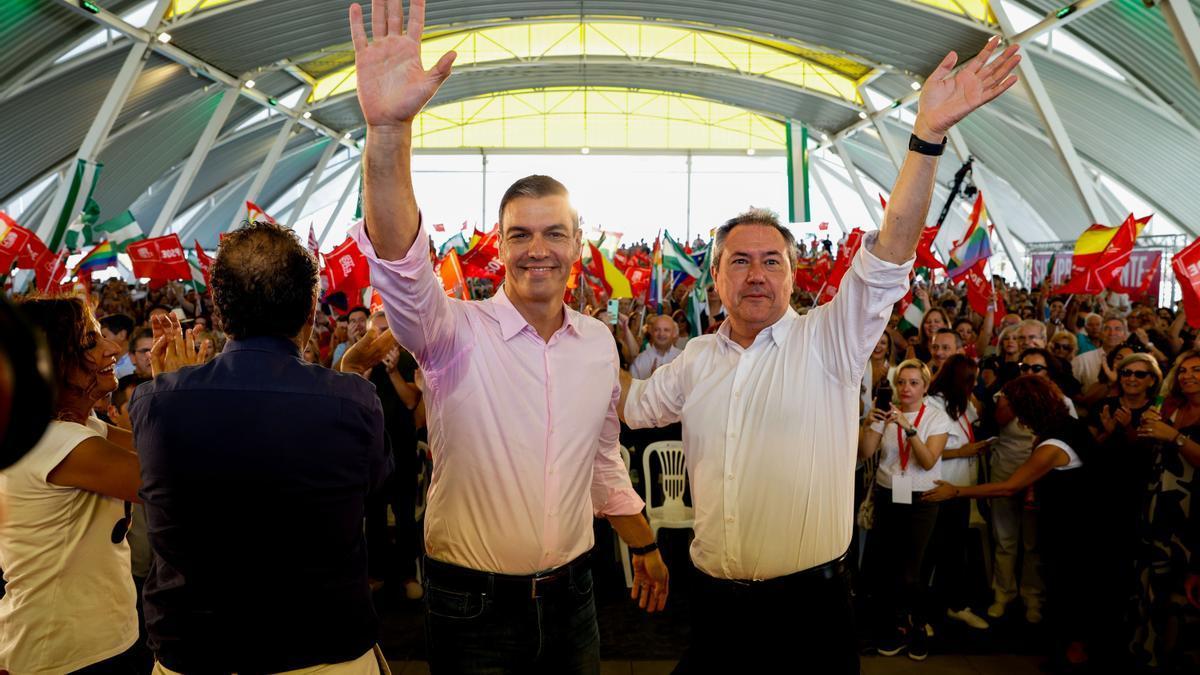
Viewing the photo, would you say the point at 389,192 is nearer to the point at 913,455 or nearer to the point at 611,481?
the point at 611,481

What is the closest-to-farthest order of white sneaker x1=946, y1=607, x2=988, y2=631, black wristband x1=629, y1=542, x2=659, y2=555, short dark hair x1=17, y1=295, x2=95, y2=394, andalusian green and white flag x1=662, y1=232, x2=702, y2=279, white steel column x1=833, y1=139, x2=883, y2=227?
short dark hair x1=17, y1=295, x2=95, y2=394 < black wristband x1=629, y1=542, x2=659, y2=555 < white sneaker x1=946, y1=607, x2=988, y2=631 < andalusian green and white flag x1=662, y1=232, x2=702, y2=279 < white steel column x1=833, y1=139, x2=883, y2=227

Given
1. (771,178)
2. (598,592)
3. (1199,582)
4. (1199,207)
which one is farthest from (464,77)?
(1199,582)

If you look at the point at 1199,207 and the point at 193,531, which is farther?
the point at 1199,207

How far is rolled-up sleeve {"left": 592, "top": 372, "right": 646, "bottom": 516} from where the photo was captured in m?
2.72

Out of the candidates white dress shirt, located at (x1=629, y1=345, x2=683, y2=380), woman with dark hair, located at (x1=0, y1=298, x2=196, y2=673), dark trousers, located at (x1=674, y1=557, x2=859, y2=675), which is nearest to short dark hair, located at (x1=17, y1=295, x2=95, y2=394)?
woman with dark hair, located at (x1=0, y1=298, x2=196, y2=673)

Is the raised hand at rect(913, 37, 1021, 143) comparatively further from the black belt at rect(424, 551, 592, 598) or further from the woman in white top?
the woman in white top

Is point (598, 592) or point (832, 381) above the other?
point (832, 381)

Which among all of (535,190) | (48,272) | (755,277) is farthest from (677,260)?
(535,190)

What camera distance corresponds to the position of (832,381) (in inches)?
104

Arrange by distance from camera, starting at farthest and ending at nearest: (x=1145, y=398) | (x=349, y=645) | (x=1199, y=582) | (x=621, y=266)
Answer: (x=621, y=266) < (x=1145, y=398) < (x=1199, y=582) < (x=349, y=645)

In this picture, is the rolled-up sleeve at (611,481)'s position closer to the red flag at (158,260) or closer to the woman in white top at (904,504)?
the woman in white top at (904,504)

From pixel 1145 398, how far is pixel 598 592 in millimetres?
3792

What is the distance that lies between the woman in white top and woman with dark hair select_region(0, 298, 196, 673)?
13.5ft

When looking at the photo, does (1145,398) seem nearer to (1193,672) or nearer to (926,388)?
(926,388)
